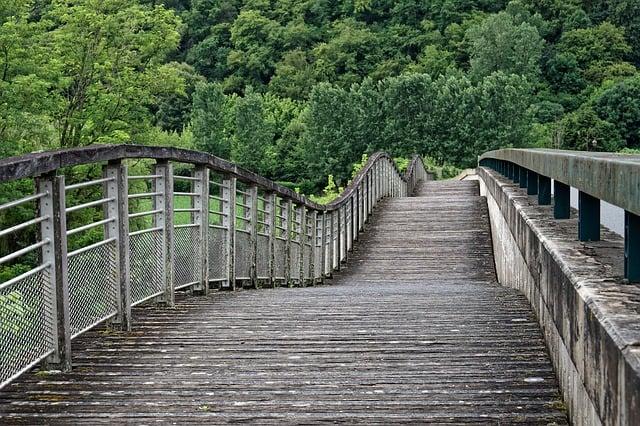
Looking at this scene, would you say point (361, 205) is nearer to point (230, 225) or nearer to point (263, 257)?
point (263, 257)

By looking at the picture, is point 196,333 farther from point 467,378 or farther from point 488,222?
point 488,222

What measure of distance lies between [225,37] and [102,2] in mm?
99417

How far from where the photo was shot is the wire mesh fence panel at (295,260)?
13062mm

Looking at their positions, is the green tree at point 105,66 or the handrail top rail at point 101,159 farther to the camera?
the green tree at point 105,66

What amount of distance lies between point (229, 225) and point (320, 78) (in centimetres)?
11182

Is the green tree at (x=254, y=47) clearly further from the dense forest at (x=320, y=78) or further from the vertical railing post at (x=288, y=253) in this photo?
the vertical railing post at (x=288, y=253)

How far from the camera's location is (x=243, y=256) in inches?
400

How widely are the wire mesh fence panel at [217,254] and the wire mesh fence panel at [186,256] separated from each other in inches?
17.2

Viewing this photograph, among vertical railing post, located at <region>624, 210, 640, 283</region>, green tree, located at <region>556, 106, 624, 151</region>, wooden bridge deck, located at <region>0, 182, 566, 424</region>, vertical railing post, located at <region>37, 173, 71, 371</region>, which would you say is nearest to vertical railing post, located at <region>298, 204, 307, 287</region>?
wooden bridge deck, located at <region>0, 182, 566, 424</region>

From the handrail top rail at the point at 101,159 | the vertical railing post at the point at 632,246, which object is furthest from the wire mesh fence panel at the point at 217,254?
the vertical railing post at the point at 632,246

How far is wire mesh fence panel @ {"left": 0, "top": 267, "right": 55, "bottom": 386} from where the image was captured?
14.7 ft

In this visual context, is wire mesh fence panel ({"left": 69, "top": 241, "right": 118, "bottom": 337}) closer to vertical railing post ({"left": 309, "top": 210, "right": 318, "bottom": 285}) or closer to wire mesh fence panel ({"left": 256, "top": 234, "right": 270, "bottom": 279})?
wire mesh fence panel ({"left": 256, "top": 234, "right": 270, "bottom": 279})

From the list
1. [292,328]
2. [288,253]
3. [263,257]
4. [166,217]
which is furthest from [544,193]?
[288,253]

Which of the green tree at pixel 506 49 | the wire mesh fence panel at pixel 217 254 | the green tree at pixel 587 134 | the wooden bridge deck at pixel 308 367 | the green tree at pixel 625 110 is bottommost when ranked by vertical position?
the wooden bridge deck at pixel 308 367
